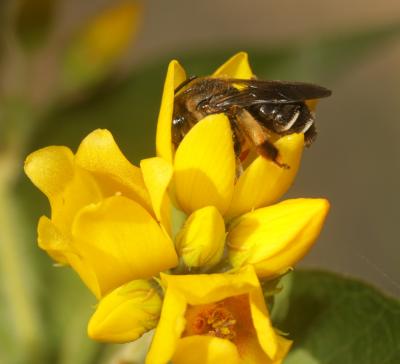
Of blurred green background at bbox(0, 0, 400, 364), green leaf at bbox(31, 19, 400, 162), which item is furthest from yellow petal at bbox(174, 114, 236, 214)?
green leaf at bbox(31, 19, 400, 162)

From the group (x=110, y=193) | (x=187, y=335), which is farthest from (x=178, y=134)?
(x=187, y=335)

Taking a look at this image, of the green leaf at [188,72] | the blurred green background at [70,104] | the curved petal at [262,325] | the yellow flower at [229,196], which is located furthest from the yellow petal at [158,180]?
the green leaf at [188,72]

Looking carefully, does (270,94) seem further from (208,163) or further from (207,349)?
(207,349)

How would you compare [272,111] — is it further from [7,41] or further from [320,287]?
[7,41]

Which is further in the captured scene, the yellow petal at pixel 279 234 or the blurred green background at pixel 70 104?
the blurred green background at pixel 70 104

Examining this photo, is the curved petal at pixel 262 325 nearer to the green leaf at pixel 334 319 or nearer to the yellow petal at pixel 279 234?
the yellow petal at pixel 279 234
